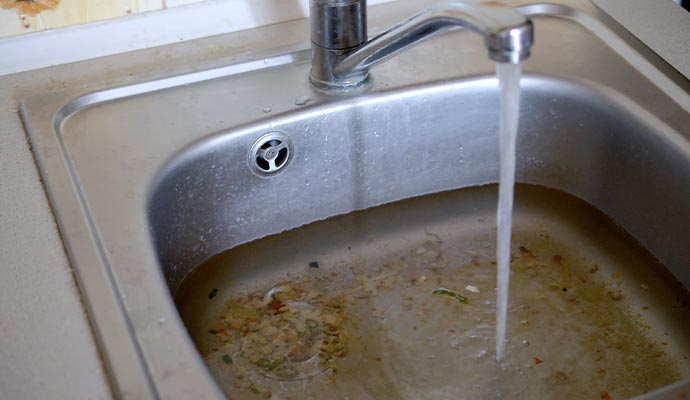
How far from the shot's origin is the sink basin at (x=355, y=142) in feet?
3.00

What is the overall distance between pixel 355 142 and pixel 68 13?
1.23 ft

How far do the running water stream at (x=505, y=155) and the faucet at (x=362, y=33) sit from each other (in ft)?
0.14

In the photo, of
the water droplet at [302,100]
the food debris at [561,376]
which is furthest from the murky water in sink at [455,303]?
the water droplet at [302,100]

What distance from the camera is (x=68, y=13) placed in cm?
103

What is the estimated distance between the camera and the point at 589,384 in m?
0.87

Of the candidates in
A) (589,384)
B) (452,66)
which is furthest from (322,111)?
(589,384)

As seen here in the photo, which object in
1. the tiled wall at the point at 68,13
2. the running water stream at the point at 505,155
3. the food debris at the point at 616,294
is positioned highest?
the tiled wall at the point at 68,13

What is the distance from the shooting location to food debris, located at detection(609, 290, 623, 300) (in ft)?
3.15

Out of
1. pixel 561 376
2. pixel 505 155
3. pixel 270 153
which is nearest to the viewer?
pixel 505 155

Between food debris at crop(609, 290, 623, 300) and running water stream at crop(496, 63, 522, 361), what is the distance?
17cm

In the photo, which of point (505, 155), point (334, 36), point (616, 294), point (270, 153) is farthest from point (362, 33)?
point (616, 294)

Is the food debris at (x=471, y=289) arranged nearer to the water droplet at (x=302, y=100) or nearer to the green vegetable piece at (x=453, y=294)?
the green vegetable piece at (x=453, y=294)

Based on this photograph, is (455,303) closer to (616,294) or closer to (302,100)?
(616,294)

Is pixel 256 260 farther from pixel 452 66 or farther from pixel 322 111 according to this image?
pixel 452 66
